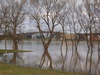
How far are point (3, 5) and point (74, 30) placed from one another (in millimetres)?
30583

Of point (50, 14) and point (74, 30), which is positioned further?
point (74, 30)

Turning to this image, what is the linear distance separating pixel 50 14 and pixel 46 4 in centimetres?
264

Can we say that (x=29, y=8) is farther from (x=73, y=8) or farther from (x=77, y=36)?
(x=77, y=36)

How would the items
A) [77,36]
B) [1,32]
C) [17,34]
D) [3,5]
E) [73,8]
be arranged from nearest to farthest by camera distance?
[1,32] → [3,5] → [17,34] → [73,8] → [77,36]

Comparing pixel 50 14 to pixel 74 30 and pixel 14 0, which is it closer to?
pixel 14 0

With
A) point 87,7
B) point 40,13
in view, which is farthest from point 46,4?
point 87,7

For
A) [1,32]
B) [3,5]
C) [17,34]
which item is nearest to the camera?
[1,32]

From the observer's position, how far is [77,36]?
7388 cm

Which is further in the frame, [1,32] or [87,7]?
[87,7]

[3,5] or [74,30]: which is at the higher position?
[3,5]

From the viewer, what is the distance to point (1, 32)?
43719mm

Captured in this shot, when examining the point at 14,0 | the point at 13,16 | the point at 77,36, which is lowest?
the point at 77,36

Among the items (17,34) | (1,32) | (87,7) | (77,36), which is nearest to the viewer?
(1,32)

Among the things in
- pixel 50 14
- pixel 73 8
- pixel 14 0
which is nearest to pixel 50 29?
pixel 50 14
